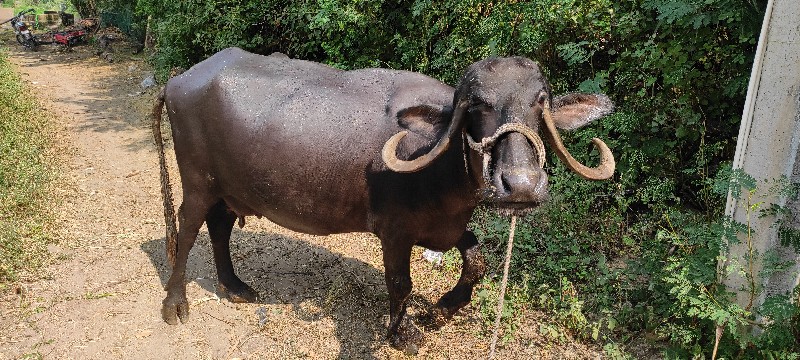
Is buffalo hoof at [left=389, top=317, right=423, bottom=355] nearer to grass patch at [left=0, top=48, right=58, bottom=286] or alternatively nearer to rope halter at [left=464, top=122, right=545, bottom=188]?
rope halter at [left=464, top=122, right=545, bottom=188]

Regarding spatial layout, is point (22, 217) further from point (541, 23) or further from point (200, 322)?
point (541, 23)

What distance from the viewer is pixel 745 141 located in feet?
10.0

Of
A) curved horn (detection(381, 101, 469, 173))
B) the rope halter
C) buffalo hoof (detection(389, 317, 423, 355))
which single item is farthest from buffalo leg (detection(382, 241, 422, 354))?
the rope halter

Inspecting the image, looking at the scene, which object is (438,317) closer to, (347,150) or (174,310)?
(347,150)

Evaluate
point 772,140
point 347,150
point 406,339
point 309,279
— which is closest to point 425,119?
point 347,150

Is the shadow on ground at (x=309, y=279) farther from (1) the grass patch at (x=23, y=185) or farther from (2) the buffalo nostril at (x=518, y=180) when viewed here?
(2) the buffalo nostril at (x=518, y=180)

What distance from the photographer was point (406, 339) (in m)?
3.54

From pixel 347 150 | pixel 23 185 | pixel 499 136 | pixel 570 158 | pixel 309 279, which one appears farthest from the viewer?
pixel 23 185

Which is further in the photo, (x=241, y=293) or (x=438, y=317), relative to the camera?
(x=241, y=293)

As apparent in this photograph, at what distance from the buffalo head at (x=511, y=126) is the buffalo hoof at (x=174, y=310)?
7.12 feet

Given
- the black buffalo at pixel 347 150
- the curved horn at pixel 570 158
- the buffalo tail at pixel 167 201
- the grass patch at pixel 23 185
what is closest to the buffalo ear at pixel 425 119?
the black buffalo at pixel 347 150

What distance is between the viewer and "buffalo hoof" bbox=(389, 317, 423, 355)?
139 inches

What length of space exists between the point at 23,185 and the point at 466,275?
→ 4433mm

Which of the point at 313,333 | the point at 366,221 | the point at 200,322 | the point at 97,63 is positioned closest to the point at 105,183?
the point at 200,322
